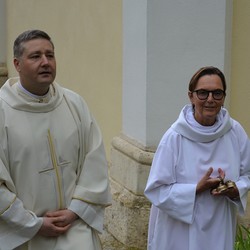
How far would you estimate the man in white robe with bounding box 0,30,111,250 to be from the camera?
419 cm

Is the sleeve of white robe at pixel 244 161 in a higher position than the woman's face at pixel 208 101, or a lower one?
lower

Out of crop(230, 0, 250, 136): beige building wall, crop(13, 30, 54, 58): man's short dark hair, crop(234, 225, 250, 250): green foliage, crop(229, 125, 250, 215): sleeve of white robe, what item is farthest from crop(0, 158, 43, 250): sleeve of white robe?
crop(230, 0, 250, 136): beige building wall

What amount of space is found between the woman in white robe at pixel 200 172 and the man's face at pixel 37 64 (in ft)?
2.80

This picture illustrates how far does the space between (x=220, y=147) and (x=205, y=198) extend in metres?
0.31

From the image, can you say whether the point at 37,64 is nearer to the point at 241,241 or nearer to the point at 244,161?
the point at 244,161

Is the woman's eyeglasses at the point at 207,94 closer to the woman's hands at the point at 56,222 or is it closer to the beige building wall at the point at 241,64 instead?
the woman's hands at the point at 56,222

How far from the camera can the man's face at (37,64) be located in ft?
13.7

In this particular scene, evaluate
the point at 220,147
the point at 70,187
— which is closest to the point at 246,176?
the point at 220,147

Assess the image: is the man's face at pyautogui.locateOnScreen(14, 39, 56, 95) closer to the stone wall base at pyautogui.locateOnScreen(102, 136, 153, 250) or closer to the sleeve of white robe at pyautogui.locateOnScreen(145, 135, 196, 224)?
the sleeve of white robe at pyautogui.locateOnScreen(145, 135, 196, 224)

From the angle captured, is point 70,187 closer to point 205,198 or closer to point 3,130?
point 3,130

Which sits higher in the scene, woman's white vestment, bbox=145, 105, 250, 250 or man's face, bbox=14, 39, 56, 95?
man's face, bbox=14, 39, 56, 95

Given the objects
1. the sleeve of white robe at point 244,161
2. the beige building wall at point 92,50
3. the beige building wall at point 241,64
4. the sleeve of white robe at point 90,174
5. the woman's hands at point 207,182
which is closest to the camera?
the sleeve of white robe at point 90,174

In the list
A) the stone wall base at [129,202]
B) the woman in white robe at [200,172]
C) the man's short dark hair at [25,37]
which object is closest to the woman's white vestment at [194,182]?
the woman in white robe at [200,172]

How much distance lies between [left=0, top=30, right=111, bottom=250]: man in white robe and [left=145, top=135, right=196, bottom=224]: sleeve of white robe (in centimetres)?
35
